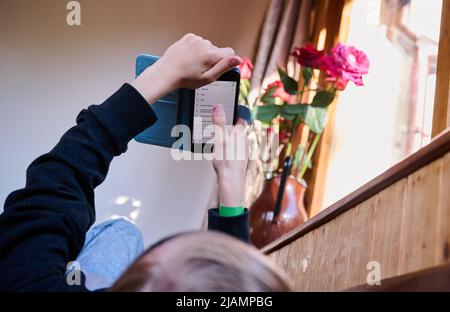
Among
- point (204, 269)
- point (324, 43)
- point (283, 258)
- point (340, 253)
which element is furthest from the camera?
point (324, 43)

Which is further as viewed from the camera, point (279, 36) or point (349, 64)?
point (279, 36)

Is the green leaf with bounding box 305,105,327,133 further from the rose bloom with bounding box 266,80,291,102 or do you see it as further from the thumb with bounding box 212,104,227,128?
the thumb with bounding box 212,104,227,128

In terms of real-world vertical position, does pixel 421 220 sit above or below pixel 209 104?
below

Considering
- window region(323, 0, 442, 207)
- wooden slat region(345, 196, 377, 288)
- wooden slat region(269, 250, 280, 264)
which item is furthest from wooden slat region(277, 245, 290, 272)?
window region(323, 0, 442, 207)

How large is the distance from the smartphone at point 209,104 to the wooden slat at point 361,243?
253 millimetres

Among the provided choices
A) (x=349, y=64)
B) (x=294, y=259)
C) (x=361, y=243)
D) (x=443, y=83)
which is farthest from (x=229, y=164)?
(x=349, y=64)

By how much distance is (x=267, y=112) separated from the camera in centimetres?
177

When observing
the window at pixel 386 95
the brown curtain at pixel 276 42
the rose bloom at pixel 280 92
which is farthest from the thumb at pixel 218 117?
the brown curtain at pixel 276 42

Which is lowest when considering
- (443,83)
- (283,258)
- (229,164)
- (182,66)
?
(283,258)

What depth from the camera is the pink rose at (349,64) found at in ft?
5.23

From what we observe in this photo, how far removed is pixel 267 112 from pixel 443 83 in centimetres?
73

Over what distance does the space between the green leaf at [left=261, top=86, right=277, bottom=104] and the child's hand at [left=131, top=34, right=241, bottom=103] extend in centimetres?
119

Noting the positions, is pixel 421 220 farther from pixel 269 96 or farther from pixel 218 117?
pixel 269 96
